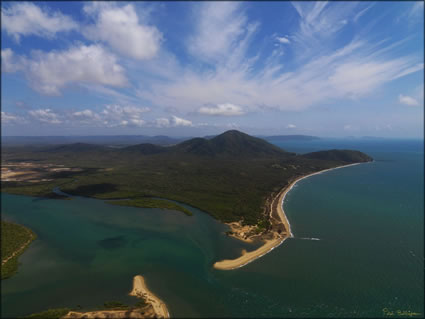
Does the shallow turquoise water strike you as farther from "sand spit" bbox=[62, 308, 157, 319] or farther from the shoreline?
"sand spit" bbox=[62, 308, 157, 319]

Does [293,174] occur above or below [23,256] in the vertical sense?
above

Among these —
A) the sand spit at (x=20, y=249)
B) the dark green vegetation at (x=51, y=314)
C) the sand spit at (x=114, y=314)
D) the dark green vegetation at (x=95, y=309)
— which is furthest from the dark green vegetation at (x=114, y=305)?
the sand spit at (x=20, y=249)

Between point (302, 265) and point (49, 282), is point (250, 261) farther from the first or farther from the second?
point (49, 282)

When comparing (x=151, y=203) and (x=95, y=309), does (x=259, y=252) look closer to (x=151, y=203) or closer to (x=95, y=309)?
(x=95, y=309)

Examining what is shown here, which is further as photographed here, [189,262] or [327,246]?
[327,246]

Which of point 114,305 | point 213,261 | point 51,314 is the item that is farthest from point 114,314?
point 213,261

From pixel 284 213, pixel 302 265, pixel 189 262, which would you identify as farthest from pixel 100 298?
pixel 284 213
